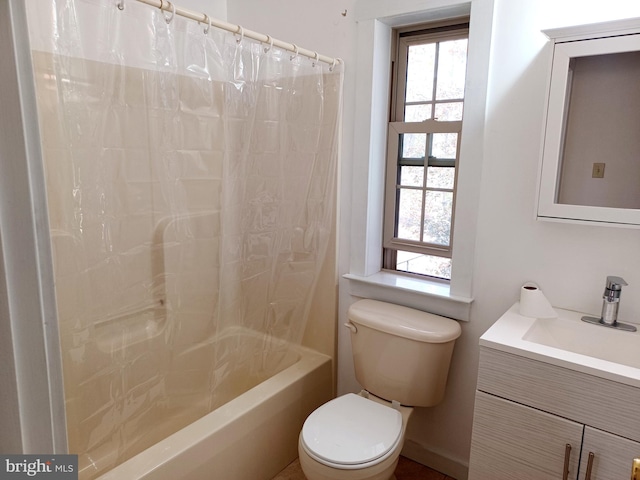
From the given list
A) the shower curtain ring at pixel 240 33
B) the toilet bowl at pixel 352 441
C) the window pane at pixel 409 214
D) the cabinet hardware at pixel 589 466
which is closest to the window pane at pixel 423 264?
the window pane at pixel 409 214

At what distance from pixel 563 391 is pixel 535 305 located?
0.36 m

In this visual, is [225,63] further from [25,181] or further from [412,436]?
[412,436]

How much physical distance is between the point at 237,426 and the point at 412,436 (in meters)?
0.90

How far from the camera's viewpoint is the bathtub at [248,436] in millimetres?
1577

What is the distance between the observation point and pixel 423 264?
2.23 metres

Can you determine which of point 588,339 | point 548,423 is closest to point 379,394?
point 548,423

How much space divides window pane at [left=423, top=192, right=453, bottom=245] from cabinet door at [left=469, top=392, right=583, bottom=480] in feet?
2.60

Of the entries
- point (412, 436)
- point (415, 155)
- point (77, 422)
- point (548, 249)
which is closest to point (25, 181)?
point (77, 422)

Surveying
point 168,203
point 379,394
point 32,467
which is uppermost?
point 168,203

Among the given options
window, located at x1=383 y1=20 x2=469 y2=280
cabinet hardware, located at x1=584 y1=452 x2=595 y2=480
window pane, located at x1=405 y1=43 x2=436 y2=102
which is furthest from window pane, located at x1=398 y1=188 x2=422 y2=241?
cabinet hardware, located at x1=584 y1=452 x2=595 y2=480

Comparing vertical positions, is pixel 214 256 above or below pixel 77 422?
above

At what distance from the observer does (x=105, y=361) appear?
1.55m

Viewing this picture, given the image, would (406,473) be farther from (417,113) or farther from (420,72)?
(420,72)

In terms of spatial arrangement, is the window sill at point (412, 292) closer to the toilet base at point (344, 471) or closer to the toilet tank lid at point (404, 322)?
the toilet tank lid at point (404, 322)
